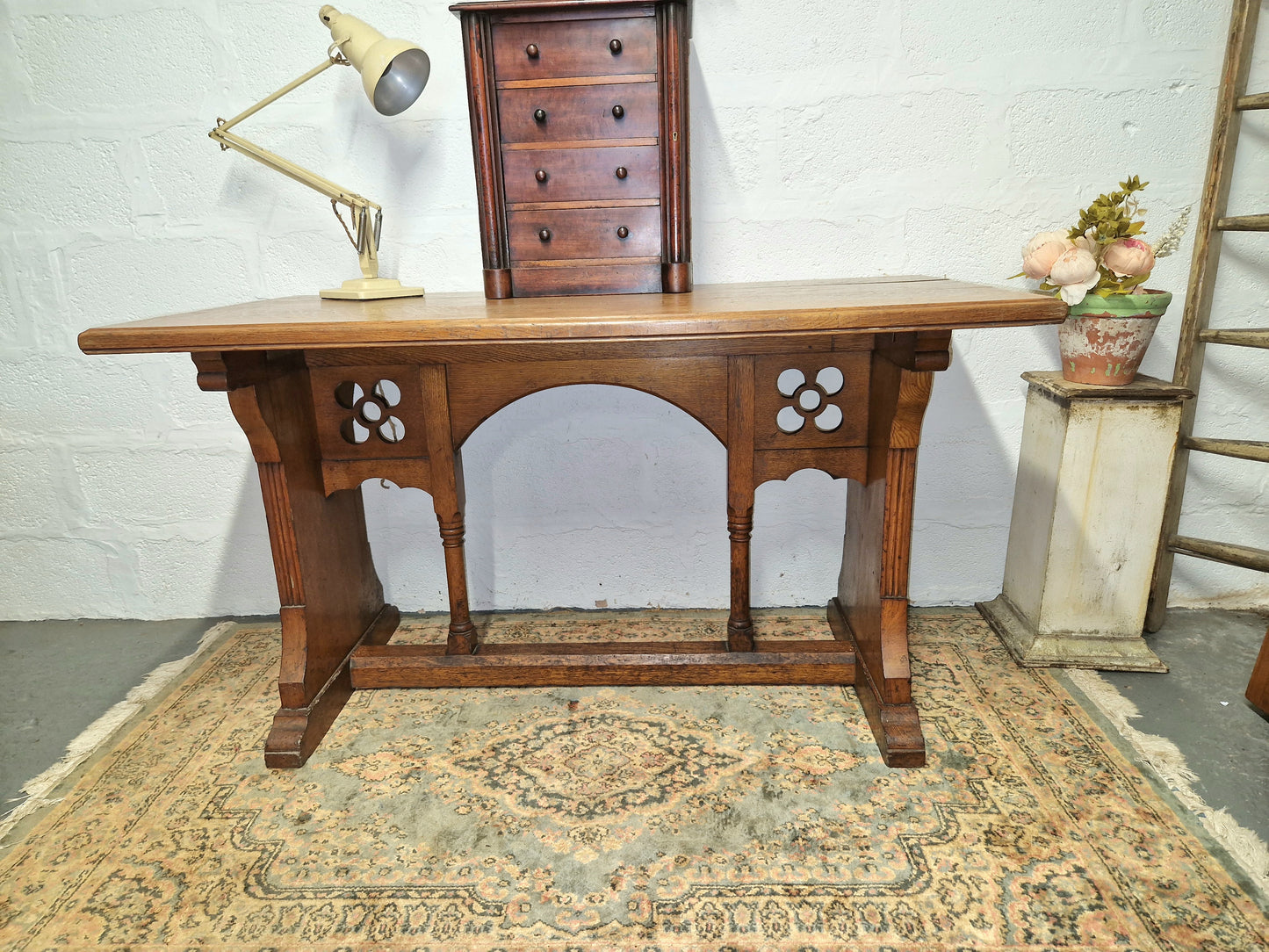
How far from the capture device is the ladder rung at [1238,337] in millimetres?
1802

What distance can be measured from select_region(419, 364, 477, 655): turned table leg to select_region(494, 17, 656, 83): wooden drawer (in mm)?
653

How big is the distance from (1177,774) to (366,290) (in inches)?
74.6

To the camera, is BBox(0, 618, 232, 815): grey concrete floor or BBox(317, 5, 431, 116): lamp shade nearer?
BBox(317, 5, 431, 116): lamp shade

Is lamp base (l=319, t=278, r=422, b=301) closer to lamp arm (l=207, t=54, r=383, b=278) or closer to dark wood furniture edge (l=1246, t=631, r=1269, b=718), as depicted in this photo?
lamp arm (l=207, t=54, r=383, b=278)

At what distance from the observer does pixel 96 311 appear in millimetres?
2105

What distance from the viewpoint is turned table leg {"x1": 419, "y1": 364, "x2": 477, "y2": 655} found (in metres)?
1.76

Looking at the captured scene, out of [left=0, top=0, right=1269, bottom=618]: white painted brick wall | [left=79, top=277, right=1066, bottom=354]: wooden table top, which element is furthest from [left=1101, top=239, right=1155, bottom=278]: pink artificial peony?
[left=79, top=277, right=1066, bottom=354]: wooden table top

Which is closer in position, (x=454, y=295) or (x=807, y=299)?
(x=807, y=299)

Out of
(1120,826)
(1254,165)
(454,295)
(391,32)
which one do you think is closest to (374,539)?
(454,295)

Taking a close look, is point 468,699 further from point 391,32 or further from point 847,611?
point 391,32

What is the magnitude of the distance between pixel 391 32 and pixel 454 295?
68cm

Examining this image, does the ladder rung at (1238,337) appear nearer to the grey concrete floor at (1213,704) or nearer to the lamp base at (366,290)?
the grey concrete floor at (1213,704)

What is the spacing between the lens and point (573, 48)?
Answer: 1.63 metres

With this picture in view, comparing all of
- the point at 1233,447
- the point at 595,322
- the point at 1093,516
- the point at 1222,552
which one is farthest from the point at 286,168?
the point at 1222,552
